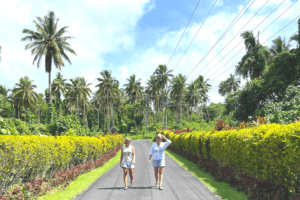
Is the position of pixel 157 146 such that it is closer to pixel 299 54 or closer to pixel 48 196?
pixel 48 196

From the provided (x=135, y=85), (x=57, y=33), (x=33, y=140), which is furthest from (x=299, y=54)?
(x=135, y=85)

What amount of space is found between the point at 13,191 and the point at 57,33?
32.0m

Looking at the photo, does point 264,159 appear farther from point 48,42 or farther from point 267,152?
point 48,42

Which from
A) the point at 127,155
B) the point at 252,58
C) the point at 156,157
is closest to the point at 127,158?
the point at 127,155

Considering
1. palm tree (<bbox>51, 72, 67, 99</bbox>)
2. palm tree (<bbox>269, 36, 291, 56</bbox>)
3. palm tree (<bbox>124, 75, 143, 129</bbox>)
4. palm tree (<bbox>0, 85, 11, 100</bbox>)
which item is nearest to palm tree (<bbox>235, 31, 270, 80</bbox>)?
palm tree (<bbox>269, 36, 291, 56</bbox>)

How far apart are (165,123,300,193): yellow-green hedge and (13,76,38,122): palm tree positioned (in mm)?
50268

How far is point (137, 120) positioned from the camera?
2635 inches

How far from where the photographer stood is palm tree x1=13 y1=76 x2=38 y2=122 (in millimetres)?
50031

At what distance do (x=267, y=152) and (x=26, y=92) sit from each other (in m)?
54.0

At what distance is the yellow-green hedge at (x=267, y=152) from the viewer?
4.94 m

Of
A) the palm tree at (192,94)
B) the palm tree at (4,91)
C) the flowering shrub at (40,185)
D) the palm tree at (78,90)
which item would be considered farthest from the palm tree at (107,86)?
the flowering shrub at (40,185)

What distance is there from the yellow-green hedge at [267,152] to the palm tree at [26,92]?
165 feet

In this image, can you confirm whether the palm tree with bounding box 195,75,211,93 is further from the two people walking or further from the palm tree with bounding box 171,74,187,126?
the two people walking

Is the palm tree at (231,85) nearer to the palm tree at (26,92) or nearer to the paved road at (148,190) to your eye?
the palm tree at (26,92)
